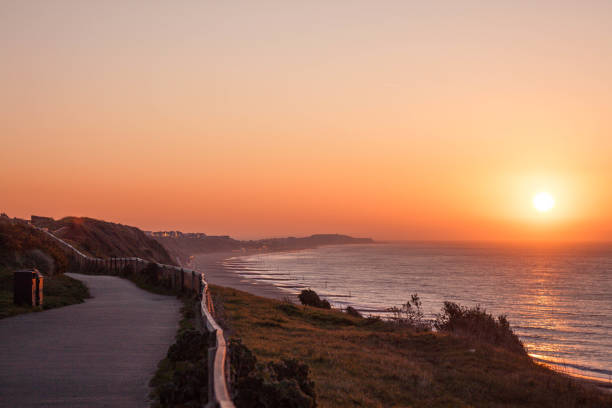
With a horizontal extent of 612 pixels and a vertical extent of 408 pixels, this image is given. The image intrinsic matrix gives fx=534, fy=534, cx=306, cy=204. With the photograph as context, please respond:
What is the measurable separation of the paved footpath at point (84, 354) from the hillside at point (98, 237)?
122 ft

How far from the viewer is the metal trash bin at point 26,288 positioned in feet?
50.4

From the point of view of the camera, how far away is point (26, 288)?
15367mm

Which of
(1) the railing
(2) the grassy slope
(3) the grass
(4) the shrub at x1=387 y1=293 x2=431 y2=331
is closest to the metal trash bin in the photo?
(3) the grass

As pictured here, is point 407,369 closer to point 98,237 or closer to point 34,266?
point 34,266

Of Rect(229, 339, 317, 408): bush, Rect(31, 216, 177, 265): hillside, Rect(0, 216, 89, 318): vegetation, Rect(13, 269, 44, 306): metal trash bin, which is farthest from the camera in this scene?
Rect(31, 216, 177, 265): hillside

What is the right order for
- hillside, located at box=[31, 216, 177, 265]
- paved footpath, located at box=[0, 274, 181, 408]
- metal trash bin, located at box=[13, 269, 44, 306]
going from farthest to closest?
hillside, located at box=[31, 216, 177, 265]
metal trash bin, located at box=[13, 269, 44, 306]
paved footpath, located at box=[0, 274, 181, 408]

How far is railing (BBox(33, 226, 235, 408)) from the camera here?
5320 millimetres

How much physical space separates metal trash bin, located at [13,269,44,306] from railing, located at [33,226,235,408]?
478 cm

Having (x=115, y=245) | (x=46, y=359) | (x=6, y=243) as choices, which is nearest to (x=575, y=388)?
(x=46, y=359)

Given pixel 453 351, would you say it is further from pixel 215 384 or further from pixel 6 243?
pixel 6 243

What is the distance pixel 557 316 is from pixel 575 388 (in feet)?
116

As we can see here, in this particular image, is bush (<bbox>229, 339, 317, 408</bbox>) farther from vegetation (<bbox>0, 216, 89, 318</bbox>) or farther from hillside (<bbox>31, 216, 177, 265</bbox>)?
hillside (<bbox>31, 216, 177, 265</bbox>)

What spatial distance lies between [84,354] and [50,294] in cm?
1011

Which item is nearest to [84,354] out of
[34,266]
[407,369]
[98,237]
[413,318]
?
[407,369]
